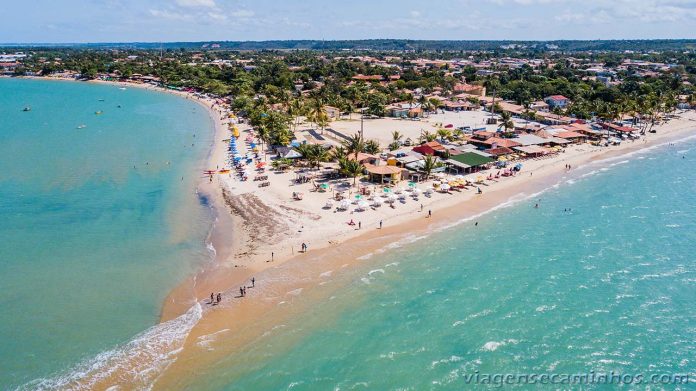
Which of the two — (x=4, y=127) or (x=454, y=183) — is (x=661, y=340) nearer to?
(x=454, y=183)

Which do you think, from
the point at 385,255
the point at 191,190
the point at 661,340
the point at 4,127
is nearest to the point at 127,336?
the point at 385,255

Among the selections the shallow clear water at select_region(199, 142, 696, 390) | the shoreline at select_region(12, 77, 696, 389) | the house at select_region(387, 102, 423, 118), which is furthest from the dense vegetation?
the shallow clear water at select_region(199, 142, 696, 390)

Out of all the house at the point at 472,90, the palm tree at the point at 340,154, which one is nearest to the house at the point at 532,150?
the palm tree at the point at 340,154

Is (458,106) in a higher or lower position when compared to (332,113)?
higher

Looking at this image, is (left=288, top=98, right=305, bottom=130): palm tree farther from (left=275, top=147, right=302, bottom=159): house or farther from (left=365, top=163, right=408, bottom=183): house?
(left=365, top=163, right=408, bottom=183): house

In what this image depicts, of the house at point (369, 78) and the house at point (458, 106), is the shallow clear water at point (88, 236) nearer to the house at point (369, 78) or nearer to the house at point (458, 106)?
the house at point (458, 106)

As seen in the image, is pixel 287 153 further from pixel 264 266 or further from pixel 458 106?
pixel 458 106

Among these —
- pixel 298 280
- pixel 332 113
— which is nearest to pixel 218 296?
pixel 298 280
